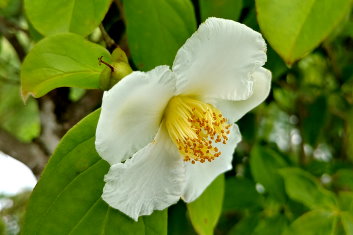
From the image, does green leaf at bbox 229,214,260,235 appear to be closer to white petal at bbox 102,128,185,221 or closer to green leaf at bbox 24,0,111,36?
white petal at bbox 102,128,185,221

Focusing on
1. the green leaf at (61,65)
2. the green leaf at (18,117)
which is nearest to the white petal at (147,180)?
the green leaf at (61,65)

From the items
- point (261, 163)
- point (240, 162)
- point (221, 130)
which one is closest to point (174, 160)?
point (221, 130)

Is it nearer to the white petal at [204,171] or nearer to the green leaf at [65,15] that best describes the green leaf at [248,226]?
the white petal at [204,171]

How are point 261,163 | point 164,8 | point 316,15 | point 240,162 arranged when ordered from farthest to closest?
point 240,162 < point 261,163 < point 164,8 < point 316,15

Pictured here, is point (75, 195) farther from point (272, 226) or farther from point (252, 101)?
point (272, 226)

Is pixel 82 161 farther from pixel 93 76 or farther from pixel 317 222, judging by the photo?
pixel 317 222

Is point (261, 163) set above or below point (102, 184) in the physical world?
below
